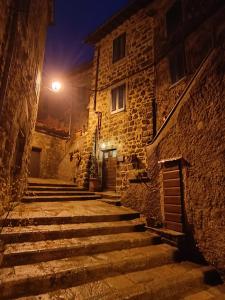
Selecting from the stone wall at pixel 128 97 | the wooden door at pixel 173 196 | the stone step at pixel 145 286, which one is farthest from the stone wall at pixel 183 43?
the stone step at pixel 145 286

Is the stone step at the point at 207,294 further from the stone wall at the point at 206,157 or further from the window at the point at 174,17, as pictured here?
the window at the point at 174,17

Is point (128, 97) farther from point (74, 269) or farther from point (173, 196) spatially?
point (74, 269)

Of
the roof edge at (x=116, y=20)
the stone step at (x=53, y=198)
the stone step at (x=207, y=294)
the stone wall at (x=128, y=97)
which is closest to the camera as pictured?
the stone step at (x=207, y=294)

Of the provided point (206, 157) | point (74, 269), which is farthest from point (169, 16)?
point (74, 269)

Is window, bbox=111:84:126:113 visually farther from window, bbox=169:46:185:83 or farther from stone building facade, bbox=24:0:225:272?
window, bbox=169:46:185:83

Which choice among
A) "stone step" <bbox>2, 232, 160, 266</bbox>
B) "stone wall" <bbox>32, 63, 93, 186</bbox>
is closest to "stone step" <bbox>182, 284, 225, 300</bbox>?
"stone step" <bbox>2, 232, 160, 266</bbox>

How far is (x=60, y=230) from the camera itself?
3.60 meters

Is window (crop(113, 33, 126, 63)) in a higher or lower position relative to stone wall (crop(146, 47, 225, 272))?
higher

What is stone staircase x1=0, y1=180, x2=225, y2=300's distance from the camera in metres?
2.48

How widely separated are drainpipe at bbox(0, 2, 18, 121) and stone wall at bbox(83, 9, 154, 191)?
5916mm

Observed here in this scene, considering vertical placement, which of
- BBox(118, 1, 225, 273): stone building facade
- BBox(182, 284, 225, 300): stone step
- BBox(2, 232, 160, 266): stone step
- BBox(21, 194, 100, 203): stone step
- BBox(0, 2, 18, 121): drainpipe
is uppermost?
BBox(0, 2, 18, 121): drainpipe

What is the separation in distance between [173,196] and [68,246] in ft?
7.89

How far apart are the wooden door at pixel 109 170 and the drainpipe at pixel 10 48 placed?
6.55m

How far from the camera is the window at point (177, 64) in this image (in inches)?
302
